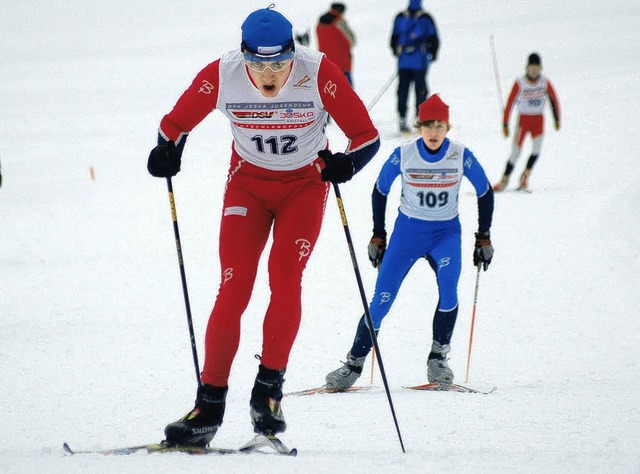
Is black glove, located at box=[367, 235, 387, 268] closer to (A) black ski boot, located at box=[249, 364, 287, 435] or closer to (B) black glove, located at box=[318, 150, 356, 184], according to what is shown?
(B) black glove, located at box=[318, 150, 356, 184]

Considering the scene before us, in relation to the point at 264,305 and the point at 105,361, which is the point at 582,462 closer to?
the point at 105,361

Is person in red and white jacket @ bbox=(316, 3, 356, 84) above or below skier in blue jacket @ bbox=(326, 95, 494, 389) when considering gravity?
above

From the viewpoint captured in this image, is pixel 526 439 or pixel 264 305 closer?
pixel 526 439

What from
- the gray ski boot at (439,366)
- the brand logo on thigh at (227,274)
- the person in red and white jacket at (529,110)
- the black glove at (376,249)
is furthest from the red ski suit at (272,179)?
the person in red and white jacket at (529,110)

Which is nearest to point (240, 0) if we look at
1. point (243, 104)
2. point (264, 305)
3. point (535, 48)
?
point (535, 48)

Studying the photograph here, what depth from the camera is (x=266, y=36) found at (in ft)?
12.8

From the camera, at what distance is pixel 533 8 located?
4544 centimetres

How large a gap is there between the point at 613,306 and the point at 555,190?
4.91m

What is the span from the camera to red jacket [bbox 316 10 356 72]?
16.0 metres

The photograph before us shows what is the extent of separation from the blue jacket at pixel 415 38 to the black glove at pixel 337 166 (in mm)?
11422

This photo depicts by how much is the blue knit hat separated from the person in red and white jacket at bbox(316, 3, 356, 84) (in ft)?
39.8

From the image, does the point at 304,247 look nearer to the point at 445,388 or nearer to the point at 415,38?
the point at 445,388

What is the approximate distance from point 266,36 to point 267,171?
0.77 m

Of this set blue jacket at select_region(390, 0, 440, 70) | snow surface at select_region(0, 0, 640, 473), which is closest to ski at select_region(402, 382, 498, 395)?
snow surface at select_region(0, 0, 640, 473)
